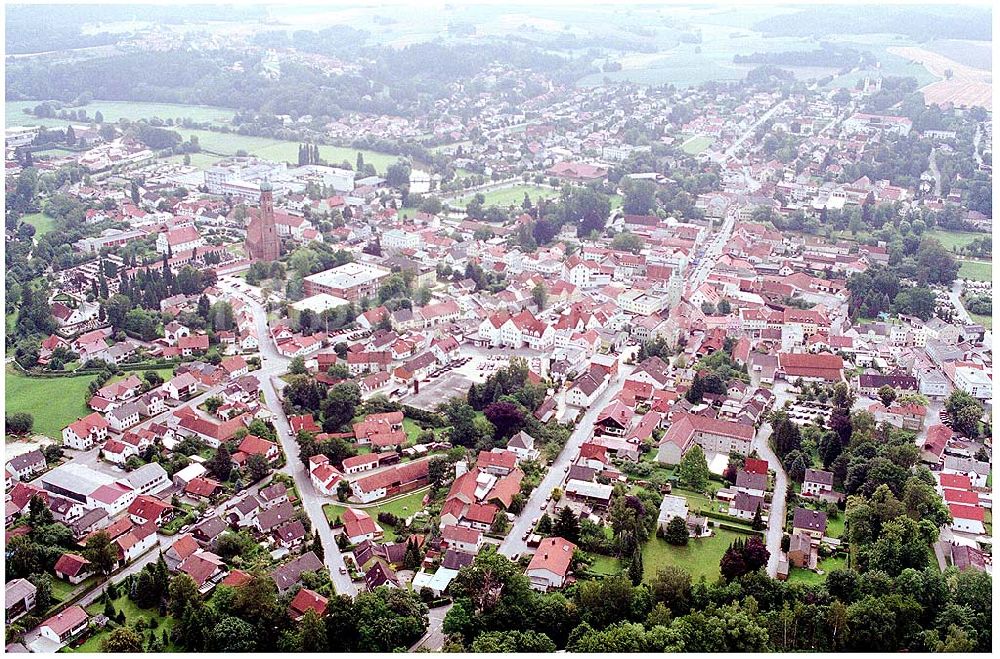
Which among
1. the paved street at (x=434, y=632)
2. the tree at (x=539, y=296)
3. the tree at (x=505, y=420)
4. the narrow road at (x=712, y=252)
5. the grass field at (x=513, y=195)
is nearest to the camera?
the paved street at (x=434, y=632)

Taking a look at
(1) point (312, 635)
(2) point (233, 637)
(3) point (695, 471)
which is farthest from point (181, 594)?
(3) point (695, 471)

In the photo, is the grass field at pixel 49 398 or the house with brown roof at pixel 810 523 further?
the grass field at pixel 49 398

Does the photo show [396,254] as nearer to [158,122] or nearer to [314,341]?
[314,341]

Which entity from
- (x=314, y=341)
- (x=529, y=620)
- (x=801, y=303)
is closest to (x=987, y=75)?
(x=801, y=303)

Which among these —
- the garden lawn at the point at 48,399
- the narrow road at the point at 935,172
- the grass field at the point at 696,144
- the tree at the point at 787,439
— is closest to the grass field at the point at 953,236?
the narrow road at the point at 935,172

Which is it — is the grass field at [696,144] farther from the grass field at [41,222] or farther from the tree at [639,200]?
the grass field at [41,222]
